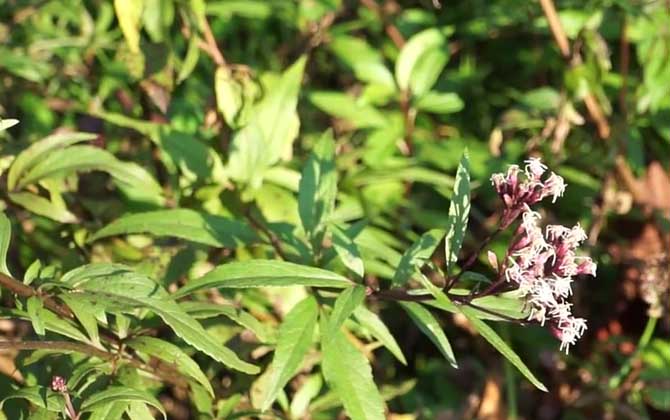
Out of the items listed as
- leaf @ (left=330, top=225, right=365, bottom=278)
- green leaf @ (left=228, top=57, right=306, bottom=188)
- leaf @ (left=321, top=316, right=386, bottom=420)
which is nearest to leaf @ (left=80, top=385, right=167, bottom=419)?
leaf @ (left=321, top=316, right=386, bottom=420)

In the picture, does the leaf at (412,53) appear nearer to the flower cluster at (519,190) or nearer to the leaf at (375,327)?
the leaf at (375,327)

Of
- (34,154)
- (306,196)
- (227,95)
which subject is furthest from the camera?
(227,95)

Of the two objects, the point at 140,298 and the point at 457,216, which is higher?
the point at 457,216

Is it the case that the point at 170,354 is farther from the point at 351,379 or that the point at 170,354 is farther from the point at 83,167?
the point at 83,167

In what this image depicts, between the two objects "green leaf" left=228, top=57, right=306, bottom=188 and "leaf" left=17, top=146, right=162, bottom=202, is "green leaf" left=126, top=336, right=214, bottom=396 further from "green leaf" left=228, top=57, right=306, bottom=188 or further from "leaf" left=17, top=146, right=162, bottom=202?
"green leaf" left=228, top=57, right=306, bottom=188

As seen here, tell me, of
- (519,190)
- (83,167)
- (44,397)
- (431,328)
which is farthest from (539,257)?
(83,167)

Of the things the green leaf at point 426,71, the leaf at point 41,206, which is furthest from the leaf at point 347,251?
the green leaf at point 426,71
